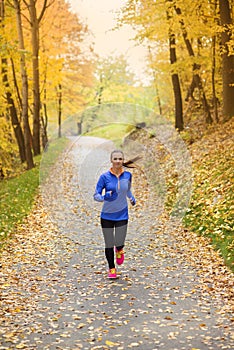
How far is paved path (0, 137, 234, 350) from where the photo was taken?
6.33m

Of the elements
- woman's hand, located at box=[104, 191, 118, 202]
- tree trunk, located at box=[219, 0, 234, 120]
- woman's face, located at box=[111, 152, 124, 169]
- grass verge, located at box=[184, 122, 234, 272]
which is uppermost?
tree trunk, located at box=[219, 0, 234, 120]

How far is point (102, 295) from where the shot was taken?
320 inches

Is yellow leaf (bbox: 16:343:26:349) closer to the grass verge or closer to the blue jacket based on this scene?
the blue jacket

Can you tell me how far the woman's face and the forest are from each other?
109 inches

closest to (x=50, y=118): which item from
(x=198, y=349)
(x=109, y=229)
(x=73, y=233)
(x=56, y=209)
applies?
(x=56, y=209)

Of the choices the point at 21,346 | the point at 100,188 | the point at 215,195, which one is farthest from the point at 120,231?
the point at 215,195

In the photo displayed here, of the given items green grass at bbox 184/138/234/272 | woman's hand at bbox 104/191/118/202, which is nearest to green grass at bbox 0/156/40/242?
woman's hand at bbox 104/191/118/202

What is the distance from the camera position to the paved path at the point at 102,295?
6332 millimetres

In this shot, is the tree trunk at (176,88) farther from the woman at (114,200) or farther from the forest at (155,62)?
the woman at (114,200)

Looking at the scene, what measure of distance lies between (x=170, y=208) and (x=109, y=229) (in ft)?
18.3

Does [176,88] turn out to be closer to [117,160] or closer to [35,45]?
[35,45]

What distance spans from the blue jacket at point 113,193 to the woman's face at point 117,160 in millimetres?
167

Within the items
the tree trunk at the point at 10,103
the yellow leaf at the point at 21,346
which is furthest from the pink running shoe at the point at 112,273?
the tree trunk at the point at 10,103

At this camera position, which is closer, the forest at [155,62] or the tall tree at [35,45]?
the forest at [155,62]
